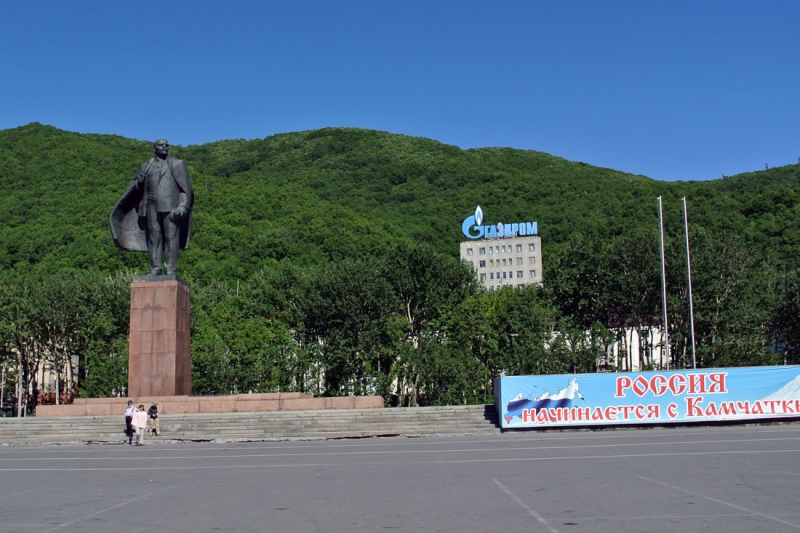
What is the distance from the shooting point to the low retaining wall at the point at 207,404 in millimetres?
26875

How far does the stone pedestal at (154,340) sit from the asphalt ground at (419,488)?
4.80 m

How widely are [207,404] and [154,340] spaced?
303 cm

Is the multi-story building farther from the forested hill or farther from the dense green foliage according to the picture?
the dense green foliage

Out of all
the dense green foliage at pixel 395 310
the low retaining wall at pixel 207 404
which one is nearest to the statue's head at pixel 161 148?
the low retaining wall at pixel 207 404

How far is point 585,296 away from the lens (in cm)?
5875

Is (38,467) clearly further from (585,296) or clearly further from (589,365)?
(585,296)

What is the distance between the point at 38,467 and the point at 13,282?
140 ft

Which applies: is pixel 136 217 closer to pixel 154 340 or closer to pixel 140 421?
pixel 154 340

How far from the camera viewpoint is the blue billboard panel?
92.3ft

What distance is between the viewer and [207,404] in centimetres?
2823

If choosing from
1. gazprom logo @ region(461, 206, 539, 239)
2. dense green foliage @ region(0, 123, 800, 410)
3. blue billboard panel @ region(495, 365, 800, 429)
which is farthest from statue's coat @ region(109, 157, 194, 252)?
gazprom logo @ region(461, 206, 539, 239)

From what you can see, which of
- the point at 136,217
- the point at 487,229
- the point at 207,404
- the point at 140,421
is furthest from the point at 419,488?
the point at 487,229

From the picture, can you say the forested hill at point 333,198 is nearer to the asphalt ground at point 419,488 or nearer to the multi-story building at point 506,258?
the multi-story building at point 506,258

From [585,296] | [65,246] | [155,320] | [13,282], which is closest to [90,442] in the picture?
[155,320]
